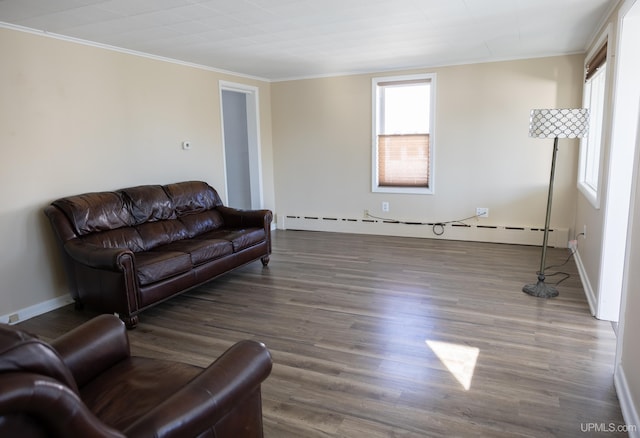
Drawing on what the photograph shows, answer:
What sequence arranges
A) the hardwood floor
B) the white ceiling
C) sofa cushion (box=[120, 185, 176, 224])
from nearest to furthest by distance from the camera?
1. the hardwood floor
2. the white ceiling
3. sofa cushion (box=[120, 185, 176, 224])

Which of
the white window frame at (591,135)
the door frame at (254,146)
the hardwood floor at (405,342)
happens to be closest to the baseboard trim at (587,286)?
the hardwood floor at (405,342)

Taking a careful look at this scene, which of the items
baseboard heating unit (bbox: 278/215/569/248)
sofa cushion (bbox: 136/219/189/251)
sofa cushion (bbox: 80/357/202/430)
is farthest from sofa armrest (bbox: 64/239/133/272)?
baseboard heating unit (bbox: 278/215/569/248)

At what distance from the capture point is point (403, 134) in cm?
613

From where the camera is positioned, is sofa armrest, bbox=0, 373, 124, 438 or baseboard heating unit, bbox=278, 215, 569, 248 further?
baseboard heating unit, bbox=278, 215, 569, 248

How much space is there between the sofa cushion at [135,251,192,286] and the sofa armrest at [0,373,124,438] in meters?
2.40

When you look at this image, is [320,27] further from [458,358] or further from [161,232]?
[458,358]

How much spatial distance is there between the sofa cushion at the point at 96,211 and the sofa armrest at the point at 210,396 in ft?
8.62

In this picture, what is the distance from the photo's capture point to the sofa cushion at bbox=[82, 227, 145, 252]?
12.1 ft

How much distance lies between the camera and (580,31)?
4.14 meters

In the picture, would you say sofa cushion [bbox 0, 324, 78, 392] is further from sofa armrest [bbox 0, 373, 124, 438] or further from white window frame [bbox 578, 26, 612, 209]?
white window frame [bbox 578, 26, 612, 209]

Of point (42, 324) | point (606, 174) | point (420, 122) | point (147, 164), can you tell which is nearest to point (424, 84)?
point (420, 122)

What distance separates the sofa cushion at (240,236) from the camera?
173 inches

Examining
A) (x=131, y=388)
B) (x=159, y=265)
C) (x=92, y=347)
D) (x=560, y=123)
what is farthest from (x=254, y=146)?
(x=131, y=388)

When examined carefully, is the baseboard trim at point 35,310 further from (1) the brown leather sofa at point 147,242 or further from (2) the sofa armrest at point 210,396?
(2) the sofa armrest at point 210,396
